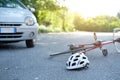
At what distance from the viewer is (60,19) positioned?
135 ft

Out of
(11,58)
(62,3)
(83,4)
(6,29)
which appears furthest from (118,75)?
(83,4)

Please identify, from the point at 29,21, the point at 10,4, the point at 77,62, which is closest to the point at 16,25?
the point at 29,21

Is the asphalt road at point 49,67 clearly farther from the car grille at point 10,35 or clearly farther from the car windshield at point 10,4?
the car windshield at point 10,4

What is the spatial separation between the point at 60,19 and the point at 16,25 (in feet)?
103

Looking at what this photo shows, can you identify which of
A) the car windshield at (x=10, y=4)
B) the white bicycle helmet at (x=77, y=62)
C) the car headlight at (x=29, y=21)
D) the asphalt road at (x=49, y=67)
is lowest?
the asphalt road at (x=49, y=67)

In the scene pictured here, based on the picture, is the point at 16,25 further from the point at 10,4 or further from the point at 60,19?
the point at 60,19

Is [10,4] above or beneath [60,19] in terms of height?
above

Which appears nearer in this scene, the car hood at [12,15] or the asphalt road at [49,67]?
the asphalt road at [49,67]

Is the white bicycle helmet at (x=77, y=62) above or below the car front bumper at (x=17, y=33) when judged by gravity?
below

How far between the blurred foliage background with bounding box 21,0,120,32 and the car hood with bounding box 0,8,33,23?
419 inches

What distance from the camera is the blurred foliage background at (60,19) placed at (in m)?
32.5

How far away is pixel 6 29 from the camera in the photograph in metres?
9.79

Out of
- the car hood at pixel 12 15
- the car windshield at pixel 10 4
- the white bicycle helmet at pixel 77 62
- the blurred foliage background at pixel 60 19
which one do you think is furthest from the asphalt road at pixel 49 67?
the blurred foliage background at pixel 60 19

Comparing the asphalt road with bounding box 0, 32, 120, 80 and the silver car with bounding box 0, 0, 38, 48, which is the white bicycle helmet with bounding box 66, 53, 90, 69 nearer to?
the asphalt road with bounding box 0, 32, 120, 80
